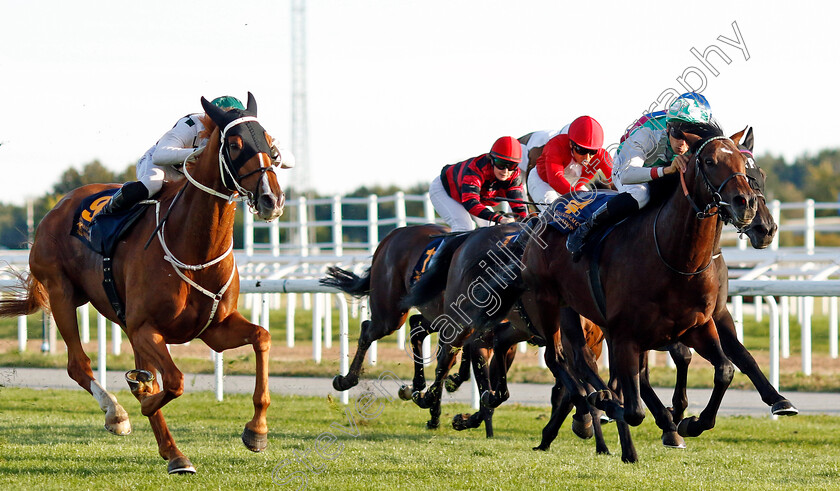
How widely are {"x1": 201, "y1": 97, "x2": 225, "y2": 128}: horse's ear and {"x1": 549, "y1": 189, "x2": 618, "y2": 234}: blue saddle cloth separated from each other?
6.67 ft

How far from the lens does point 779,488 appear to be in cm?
475

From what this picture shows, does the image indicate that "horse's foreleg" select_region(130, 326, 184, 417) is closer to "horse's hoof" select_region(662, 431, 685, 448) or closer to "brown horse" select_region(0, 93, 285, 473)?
"brown horse" select_region(0, 93, 285, 473)

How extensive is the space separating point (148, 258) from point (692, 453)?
3519 millimetres

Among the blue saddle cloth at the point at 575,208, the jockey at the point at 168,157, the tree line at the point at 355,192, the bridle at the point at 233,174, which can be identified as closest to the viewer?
the bridle at the point at 233,174

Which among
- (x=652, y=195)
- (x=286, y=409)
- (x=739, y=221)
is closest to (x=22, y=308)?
(x=286, y=409)

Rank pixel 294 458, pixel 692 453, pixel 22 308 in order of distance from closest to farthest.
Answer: pixel 294 458 < pixel 692 453 < pixel 22 308

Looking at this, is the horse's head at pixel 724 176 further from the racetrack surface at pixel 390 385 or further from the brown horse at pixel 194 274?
the racetrack surface at pixel 390 385

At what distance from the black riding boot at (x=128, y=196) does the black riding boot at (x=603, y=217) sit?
2387 millimetres

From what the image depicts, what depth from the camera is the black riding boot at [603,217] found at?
5250 millimetres

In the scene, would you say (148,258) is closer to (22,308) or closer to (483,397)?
(22,308)

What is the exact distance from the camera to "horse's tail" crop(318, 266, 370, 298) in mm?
8219

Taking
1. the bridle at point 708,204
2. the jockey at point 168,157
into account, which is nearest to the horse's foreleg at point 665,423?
the bridle at point 708,204

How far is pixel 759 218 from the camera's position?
13.8ft

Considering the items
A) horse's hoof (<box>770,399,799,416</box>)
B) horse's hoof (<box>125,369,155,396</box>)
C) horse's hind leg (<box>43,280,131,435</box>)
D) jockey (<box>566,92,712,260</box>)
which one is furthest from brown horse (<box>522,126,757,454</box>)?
horse's hind leg (<box>43,280,131,435</box>)
